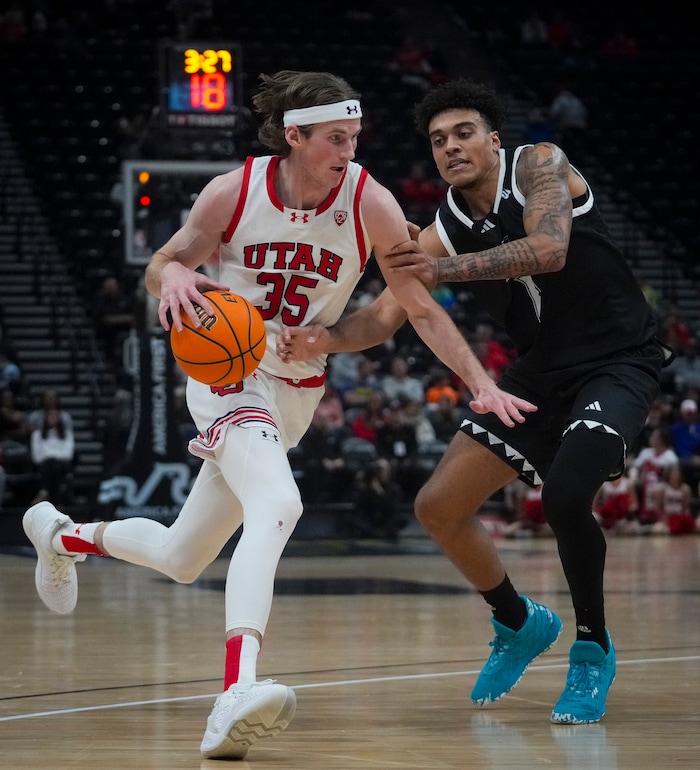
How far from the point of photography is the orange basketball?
4070 mm

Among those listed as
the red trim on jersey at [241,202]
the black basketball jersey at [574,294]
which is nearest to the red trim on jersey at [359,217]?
the red trim on jersey at [241,202]

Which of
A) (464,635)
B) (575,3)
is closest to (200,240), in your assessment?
(464,635)

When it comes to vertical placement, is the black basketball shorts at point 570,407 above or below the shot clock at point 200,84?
above

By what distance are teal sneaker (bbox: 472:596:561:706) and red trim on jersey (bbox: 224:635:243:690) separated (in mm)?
1251

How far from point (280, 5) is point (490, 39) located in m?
3.37

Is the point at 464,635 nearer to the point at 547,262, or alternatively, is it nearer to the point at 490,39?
the point at 547,262

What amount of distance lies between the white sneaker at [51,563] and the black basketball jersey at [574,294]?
1.78 metres

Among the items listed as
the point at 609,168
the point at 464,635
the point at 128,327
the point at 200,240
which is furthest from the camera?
the point at 609,168

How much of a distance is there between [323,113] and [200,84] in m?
6.88

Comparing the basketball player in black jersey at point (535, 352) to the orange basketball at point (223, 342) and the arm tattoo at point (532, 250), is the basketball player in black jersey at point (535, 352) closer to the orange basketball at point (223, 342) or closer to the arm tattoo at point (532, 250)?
the arm tattoo at point (532, 250)

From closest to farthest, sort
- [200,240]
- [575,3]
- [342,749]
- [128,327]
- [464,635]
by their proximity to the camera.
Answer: [342,749] → [200,240] → [464,635] → [128,327] → [575,3]

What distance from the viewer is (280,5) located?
2098 cm

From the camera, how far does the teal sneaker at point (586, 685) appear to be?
14.4 ft

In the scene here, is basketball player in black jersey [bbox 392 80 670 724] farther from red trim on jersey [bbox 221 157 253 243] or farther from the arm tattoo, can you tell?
red trim on jersey [bbox 221 157 253 243]
